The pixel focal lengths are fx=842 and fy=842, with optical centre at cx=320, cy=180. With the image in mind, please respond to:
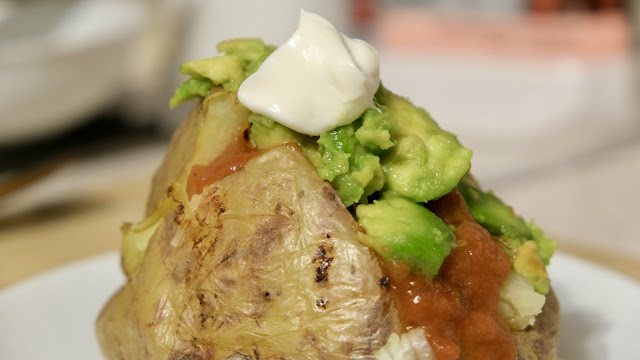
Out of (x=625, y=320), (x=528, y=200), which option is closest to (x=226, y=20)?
(x=528, y=200)

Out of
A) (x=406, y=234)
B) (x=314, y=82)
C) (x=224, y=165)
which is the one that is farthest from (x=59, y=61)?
(x=406, y=234)

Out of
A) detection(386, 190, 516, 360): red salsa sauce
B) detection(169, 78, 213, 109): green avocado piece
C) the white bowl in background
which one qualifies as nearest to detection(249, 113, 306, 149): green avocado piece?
detection(169, 78, 213, 109): green avocado piece

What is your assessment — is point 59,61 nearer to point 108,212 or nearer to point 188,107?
point 108,212

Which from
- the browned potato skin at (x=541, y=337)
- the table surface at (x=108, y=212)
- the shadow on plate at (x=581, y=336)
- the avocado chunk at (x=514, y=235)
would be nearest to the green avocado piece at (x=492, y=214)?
the avocado chunk at (x=514, y=235)

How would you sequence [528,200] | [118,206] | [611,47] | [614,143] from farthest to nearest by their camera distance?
[611,47]
[614,143]
[528,200]
[118,206]

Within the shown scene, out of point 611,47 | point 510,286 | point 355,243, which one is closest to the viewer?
point 355,243

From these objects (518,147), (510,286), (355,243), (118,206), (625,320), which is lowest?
(518,147)

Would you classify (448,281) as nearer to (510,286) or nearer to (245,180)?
(510,286)

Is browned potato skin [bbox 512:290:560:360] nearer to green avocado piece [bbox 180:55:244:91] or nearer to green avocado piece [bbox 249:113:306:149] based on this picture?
green avocado piece [bbox 249:113:306:149]

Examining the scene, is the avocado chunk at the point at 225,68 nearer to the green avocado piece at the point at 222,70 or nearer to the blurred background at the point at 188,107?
the green avocado piece at the point at 222,70
